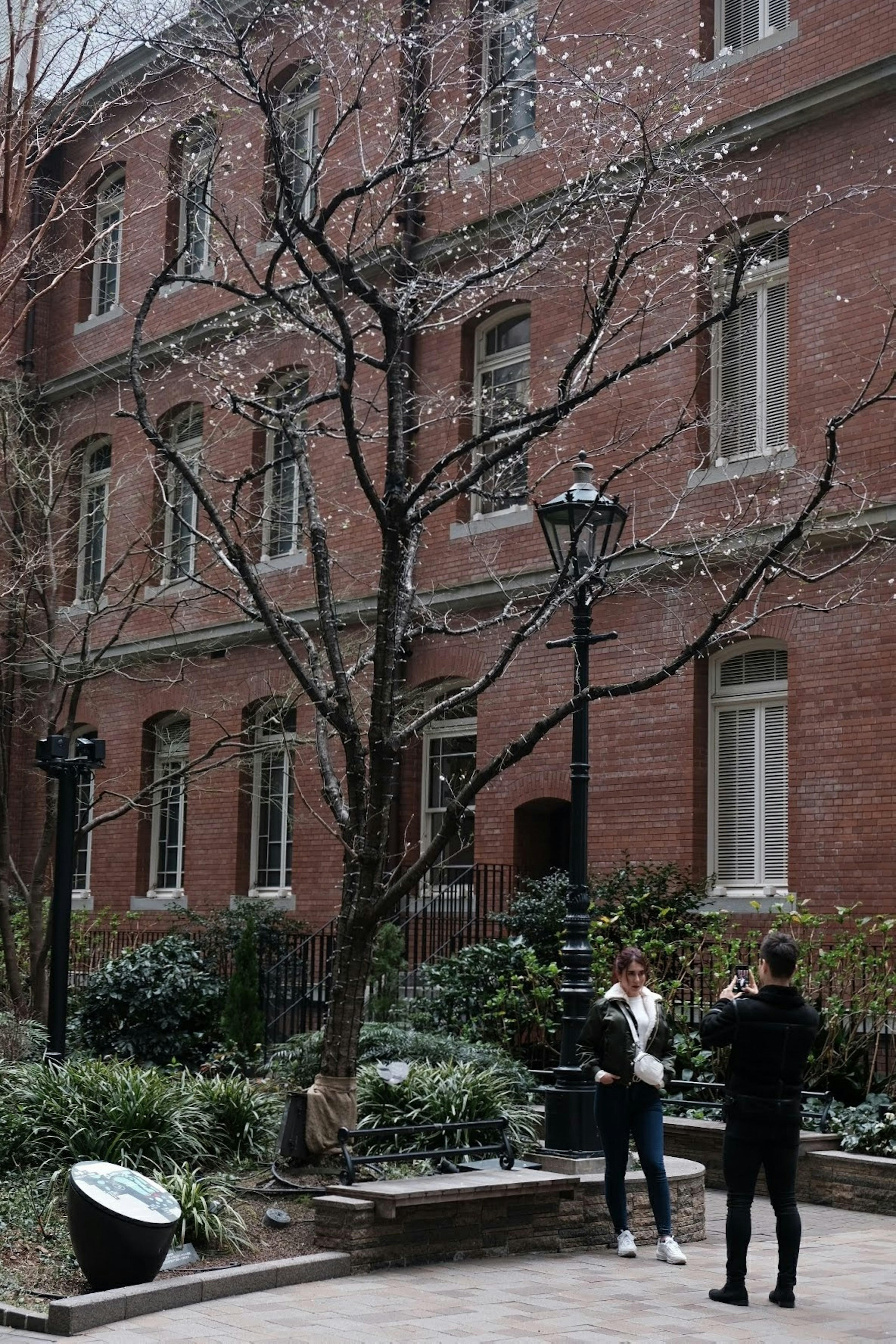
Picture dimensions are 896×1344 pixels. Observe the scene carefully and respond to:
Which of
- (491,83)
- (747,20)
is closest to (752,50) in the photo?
(747,20)

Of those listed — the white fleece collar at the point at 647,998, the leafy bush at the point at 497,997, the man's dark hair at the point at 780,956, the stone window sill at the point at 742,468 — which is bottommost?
the leafy bush at the point at 497,997

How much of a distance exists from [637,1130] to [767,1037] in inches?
59.2

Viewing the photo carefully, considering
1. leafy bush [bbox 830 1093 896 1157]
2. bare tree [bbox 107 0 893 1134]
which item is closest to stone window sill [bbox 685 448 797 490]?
bare tree [bbox 107 0 893 1134]

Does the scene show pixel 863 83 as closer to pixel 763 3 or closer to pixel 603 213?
pixel 763 3

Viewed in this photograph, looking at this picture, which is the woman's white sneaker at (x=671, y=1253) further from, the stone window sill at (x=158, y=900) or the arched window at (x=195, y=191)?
the stone window sill at (x=158, y=900)

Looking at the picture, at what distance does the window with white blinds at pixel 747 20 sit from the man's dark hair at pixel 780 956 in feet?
37.8

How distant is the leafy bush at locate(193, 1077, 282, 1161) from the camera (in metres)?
10.2

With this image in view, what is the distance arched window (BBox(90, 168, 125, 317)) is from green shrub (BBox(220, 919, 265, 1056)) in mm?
10143

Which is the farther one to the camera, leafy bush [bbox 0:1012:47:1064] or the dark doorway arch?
the dark doorway arch

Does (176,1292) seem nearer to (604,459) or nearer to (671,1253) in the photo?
(671,1253)

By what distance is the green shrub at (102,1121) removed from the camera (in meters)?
9.23

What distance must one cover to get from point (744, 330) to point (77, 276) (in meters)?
13.4

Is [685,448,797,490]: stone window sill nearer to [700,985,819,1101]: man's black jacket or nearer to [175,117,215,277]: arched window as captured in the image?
[175,117,215,277]: arched window

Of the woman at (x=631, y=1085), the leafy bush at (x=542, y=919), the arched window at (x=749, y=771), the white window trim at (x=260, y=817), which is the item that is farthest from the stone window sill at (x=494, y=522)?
the woman at (x=631, y=1085)
